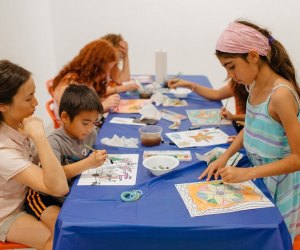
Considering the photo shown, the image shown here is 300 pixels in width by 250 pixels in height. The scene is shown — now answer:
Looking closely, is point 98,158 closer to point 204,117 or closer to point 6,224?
point 6,224

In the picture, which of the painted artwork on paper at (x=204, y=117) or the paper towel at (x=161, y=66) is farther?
the paper towel at (x=161, y=66)

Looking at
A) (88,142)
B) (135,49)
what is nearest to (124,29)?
(135,49)

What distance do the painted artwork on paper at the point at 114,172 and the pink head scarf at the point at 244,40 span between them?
62 centimetres

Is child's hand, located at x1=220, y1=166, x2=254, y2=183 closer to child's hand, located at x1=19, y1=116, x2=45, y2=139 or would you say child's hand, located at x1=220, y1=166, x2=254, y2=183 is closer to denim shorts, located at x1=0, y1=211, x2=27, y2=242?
child's hand, located at x1=19, y1=116, x2=45, y2=139

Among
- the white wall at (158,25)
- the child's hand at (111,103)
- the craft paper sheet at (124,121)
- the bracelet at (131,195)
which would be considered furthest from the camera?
the white wall at (158,25)

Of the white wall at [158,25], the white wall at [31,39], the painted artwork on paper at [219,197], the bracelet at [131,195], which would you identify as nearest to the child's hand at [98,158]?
the bracelet at [131,195]

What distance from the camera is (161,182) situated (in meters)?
1.27

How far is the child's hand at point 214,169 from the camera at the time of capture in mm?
1277

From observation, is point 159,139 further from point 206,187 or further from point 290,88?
point 290,88

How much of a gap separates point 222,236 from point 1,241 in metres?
0.91

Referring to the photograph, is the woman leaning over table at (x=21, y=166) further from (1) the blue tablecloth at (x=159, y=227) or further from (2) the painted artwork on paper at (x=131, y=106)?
(2) the painted artwork on paper at (x=131, y=106)

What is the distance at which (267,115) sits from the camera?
→ 1.33 metres

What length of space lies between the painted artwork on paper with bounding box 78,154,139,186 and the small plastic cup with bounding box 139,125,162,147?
0.14 metres

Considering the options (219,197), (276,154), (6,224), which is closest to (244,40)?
(276,154)
